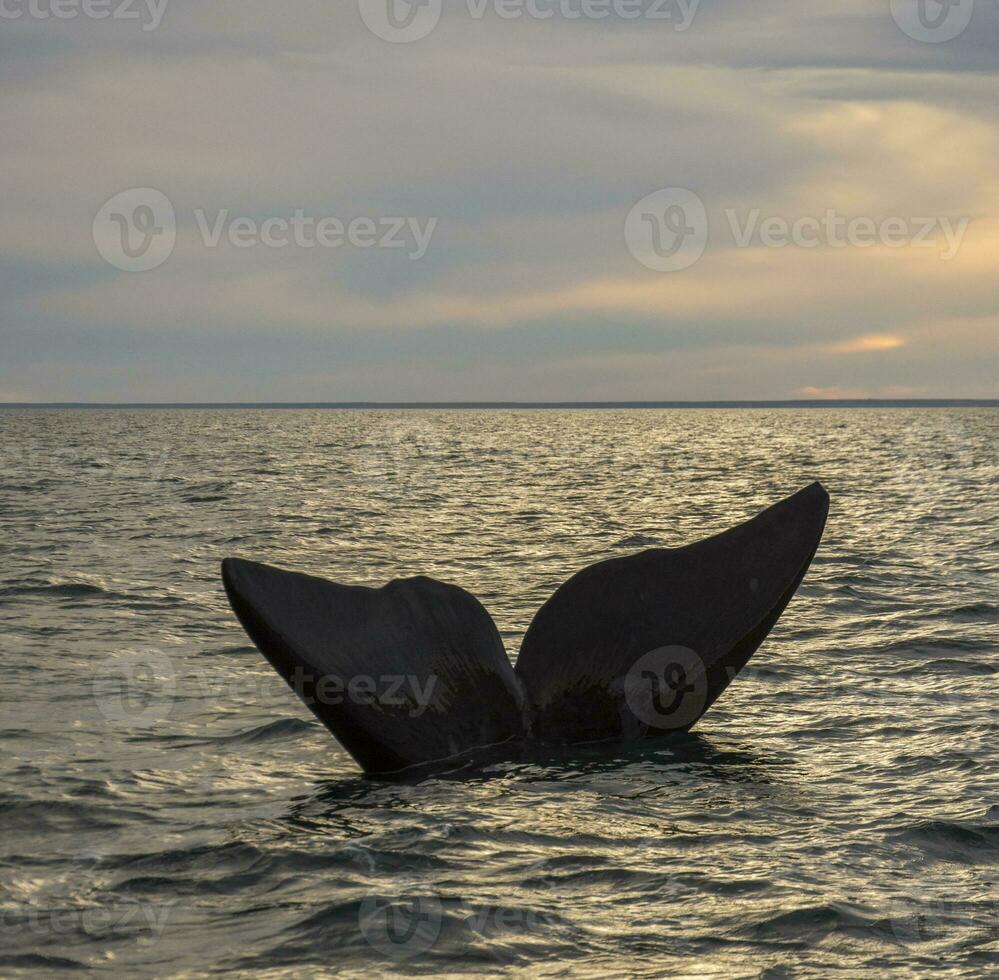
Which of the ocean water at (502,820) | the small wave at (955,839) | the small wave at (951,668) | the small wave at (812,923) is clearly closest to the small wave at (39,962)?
the ocean water at (502,820)

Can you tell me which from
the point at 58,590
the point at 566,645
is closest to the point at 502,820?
the point at 566,645

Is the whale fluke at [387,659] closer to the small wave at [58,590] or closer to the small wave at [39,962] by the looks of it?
the small wave at [39,962]

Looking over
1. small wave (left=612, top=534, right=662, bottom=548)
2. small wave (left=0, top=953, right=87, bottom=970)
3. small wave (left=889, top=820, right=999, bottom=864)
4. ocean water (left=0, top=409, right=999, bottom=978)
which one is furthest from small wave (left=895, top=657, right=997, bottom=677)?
small wave (left=612, top=534, right=662, bottom=548)

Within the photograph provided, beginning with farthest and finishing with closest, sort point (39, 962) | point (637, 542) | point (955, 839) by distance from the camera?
point (637, 542) → point (955, 839) → point (39, 962)

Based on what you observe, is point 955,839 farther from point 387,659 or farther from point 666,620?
point 387,659

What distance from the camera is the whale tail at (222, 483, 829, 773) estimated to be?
6.06 m

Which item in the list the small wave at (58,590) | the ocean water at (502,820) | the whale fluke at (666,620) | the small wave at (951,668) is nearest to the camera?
the ocean water at (502,820)

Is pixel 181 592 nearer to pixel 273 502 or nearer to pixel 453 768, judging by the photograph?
pixel 453 768

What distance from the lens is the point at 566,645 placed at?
257 inches

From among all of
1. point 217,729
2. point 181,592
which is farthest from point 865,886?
point 181,592

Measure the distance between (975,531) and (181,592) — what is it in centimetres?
1543

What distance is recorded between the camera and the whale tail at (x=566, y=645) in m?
6.06

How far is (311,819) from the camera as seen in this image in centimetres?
651

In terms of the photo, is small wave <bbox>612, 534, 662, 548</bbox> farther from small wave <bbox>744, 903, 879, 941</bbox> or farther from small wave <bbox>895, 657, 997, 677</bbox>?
small wave <bbox>744, 903, 879, 941</bbox>
